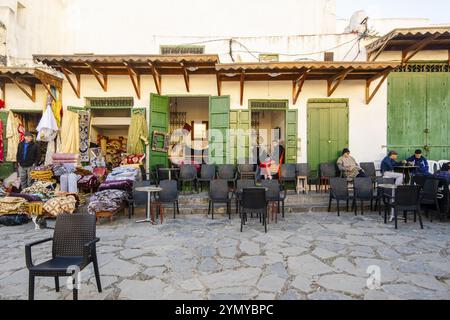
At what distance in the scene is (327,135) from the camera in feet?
30.6

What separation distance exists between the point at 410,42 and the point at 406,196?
213 inches

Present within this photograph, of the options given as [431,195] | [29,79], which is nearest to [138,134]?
[29,79]

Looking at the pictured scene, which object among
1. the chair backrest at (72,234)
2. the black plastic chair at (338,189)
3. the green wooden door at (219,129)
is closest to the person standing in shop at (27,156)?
the green wooden door at (219,129)

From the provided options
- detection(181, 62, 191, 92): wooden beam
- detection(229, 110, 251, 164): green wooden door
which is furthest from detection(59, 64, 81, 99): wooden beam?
detection(229, 110, 251, 164): green wooden door

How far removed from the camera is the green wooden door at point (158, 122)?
9.23 metres

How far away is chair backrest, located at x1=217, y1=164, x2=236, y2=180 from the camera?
348 inches

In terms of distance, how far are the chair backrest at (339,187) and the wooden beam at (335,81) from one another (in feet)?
10.9

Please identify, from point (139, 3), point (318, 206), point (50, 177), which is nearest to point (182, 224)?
point (318, 206)

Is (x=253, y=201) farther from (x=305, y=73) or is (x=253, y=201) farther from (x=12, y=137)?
(x=12, y=137)

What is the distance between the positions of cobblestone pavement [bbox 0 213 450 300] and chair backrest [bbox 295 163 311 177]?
251 cm

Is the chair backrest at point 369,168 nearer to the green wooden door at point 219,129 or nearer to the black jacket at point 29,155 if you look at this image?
the green wooden door at point 219,129

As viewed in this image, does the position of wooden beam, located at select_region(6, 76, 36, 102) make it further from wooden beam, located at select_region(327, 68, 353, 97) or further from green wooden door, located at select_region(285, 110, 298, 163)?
wooden beam, located at select_region(327, 68, 353, 97)

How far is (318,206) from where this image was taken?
762 centimetres
